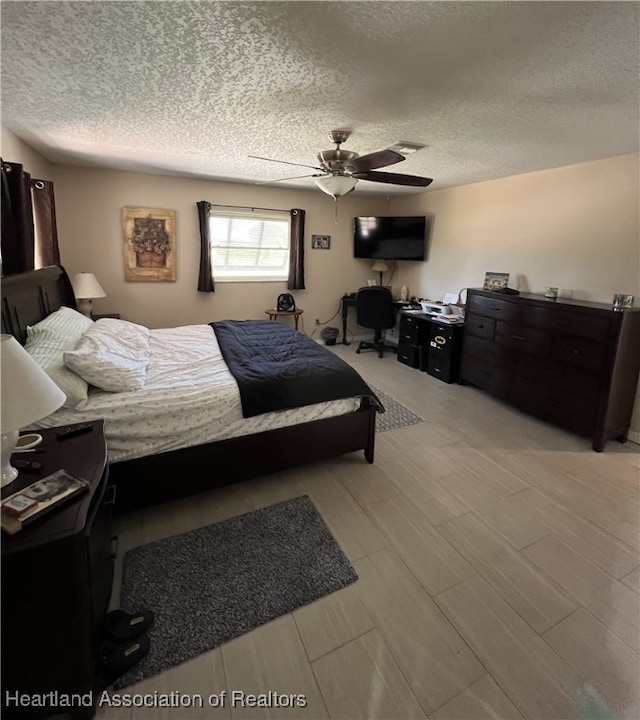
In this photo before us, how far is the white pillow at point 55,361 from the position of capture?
1.84 m

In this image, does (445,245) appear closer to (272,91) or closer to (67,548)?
(272,91)

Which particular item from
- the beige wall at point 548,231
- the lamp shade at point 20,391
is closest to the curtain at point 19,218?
the lamp shade at point 20,391

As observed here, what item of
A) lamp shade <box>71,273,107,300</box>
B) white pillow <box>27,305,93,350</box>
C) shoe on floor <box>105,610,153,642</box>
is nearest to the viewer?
shoe on floor <box>105,610,153,642</box>

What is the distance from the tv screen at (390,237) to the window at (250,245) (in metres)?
1.17

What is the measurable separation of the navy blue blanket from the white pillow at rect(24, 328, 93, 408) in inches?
33.6

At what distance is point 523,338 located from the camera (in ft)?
11.4

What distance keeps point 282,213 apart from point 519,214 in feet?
9.82

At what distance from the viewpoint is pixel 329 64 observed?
164 centimetres

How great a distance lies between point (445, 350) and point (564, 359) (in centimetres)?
137

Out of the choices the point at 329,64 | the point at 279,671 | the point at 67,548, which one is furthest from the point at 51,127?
the point at 279,671

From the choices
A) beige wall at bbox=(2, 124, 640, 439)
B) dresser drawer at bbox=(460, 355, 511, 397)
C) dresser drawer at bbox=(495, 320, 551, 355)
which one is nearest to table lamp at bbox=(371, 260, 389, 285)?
beige wall at bbox=(2, 124, 640, 439)

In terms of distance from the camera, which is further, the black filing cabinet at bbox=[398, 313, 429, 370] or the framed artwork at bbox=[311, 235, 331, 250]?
the framed artwork at bbox=[311, 235, 331, 250]

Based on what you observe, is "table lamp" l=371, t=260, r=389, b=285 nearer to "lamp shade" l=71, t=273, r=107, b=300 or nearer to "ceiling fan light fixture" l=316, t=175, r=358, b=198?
"ceiling fan light fixture" l=316, t=175, r=358, b=198

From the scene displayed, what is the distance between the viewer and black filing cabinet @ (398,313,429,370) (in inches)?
187
